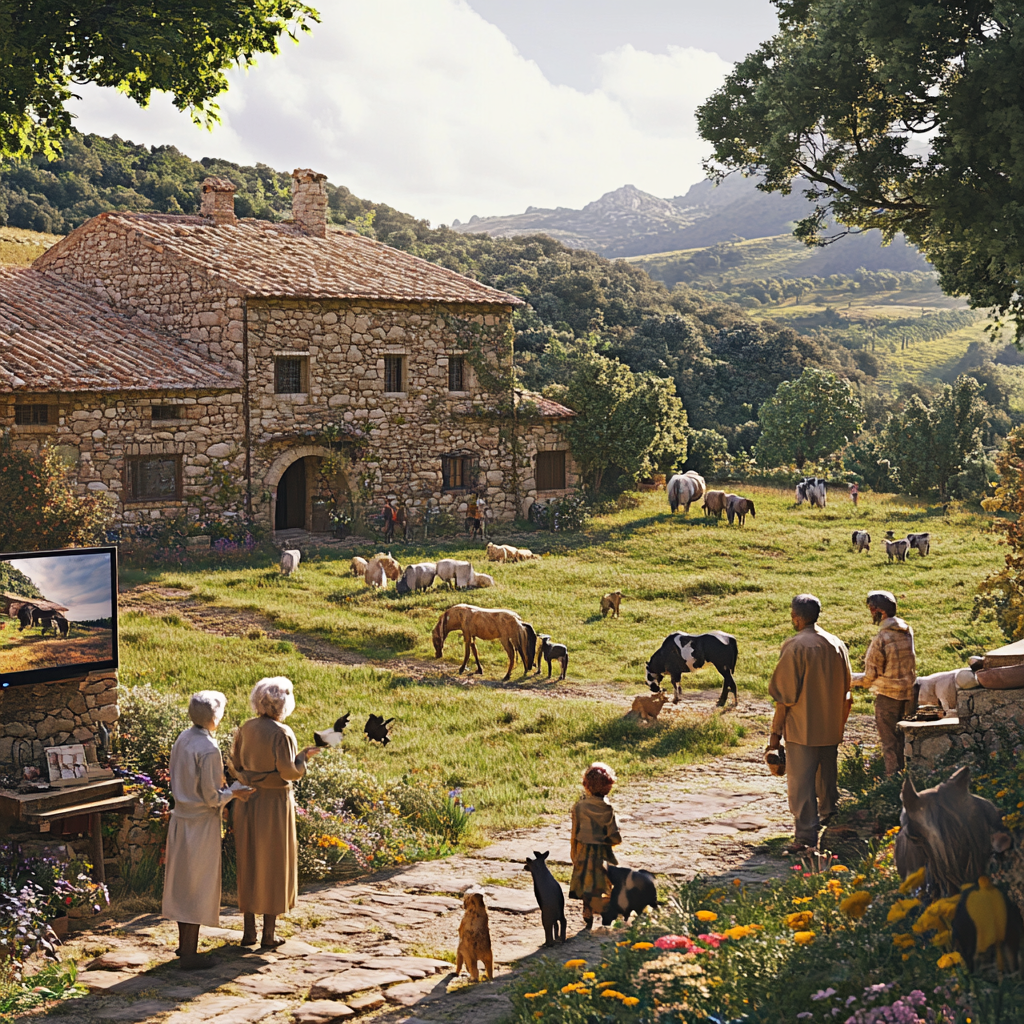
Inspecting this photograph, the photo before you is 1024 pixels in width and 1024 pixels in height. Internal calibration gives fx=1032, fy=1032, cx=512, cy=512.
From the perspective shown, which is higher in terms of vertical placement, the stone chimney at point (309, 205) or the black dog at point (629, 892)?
the stone chimney at point (309, 205)

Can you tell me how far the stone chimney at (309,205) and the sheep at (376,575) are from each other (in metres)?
13.3

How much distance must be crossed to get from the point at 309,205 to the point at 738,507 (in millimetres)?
15308

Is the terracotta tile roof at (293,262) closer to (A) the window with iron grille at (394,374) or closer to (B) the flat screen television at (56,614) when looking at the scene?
(A) the window with iron grille at (394,374)

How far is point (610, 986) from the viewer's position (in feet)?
15.7

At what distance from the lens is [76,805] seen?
714 centimetres

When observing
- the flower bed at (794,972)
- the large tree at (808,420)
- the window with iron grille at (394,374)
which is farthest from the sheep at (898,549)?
the large tree at (808,420)

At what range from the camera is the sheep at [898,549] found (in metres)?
23.1

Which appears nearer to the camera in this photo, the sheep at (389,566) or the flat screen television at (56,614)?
the flat screen television at (56,614)

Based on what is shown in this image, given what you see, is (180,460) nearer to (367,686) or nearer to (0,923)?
(367,686)

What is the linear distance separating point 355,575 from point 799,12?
13420mm

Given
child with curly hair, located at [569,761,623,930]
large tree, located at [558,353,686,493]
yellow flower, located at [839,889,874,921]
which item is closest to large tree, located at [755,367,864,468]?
large tree, located at [558,353,686,493]

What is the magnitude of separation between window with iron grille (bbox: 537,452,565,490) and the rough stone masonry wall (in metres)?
9.46

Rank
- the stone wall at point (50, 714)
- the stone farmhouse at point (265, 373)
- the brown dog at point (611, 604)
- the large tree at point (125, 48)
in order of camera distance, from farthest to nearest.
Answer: the stone farmhouse at point (265, 373), the brown dog at point (611, 604), the large tree at point (125, 48), the stone wall at point (50, 714)

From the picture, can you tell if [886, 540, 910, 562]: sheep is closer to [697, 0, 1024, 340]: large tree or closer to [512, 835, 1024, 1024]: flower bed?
[697, 0, 1024, 340]: large tree
